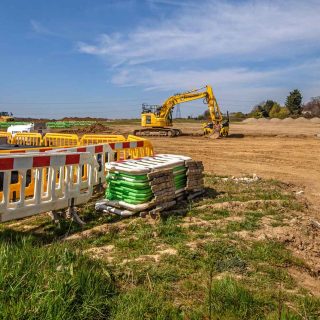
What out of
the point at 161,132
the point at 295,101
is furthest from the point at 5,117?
the point at 295,101

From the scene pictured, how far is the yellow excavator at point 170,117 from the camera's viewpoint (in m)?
29.1

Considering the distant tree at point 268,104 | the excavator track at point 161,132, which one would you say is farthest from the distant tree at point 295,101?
the excavator track at point 161,132

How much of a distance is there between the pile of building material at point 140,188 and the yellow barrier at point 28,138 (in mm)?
10073

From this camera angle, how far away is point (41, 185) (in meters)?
5.81

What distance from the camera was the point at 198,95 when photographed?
29984 mm

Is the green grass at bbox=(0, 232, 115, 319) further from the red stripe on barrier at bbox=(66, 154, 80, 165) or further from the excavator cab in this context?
the excavator cab

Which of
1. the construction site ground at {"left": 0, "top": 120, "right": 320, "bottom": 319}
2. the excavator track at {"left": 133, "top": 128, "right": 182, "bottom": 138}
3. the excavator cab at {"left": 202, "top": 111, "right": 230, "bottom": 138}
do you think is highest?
the excavator cab at {"left": 202, "top": 111, "right": 230, "bottom": 138}

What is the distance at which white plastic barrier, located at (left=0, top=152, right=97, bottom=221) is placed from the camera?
537cm

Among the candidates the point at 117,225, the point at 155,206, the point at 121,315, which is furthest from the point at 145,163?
the point at 121,315

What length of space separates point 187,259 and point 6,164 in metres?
2.87

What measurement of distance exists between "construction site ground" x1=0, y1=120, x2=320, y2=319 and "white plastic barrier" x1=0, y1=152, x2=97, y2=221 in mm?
385

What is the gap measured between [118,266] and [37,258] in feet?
3.33

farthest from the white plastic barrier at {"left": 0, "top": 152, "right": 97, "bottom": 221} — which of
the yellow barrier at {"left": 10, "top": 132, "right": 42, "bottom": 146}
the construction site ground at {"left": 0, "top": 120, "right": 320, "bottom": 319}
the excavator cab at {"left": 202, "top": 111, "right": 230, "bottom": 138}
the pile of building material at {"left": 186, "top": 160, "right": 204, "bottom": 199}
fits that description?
the excavator cab at {"left": 202, "top": 111, "right": 230, "bottom": 138}

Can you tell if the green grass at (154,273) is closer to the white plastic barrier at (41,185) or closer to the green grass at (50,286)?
the green grass at (50,286)
